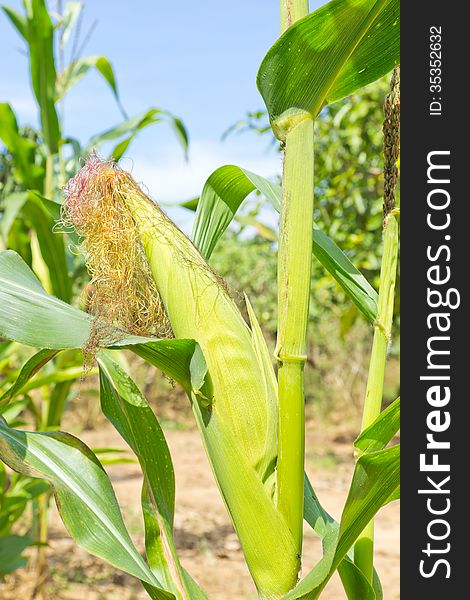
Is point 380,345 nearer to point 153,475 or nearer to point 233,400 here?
point 233,400

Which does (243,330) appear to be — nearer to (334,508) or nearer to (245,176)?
(245,176)

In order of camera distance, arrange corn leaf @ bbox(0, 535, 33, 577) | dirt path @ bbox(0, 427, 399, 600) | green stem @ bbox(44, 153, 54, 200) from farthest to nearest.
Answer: dirt path @ bbox(0, 427, 399, 600)
green stem @ bbox(44, 153, 54, 200)
corn leaf @ bbox(0, 535, 33, 577)

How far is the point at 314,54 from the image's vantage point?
644 mm

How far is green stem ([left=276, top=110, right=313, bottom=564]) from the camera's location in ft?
2.08

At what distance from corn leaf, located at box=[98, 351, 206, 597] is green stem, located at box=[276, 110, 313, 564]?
0.19 m

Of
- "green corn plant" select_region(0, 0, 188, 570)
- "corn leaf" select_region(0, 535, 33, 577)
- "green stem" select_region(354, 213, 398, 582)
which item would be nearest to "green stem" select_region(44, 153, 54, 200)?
"green corn plant" select_region(0, 0, 188, 570)

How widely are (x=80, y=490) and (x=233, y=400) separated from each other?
0.24 metres

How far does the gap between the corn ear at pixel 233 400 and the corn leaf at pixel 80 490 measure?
0.14 metres

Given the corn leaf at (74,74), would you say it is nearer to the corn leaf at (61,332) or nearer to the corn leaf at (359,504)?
the corn leaf at (61,332)

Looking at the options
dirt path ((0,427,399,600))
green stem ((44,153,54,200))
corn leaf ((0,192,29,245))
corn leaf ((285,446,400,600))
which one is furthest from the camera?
dirt path ((0,427,399,600))

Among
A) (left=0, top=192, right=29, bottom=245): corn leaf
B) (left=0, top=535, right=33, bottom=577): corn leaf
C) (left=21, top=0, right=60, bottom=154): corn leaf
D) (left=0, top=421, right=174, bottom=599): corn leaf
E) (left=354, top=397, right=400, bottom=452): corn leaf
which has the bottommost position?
(left=0, top=535, right=33, bottom=577): corn leaf

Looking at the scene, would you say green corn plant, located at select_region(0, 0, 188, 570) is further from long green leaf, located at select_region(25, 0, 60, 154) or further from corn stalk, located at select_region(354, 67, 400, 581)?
corn stalk, located at select_region(354, 67, 400, 581)

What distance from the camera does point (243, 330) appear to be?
0.69 meters

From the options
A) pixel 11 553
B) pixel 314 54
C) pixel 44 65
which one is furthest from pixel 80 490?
pixel 44 65
